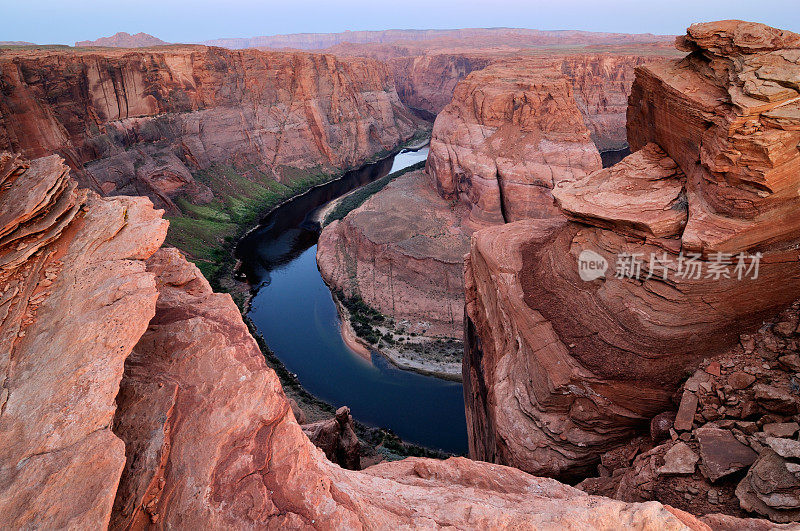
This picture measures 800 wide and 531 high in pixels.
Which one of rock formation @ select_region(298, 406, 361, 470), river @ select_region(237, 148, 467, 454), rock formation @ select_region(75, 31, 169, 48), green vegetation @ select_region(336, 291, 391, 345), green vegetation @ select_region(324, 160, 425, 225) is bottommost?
river @ select_region(237, 148, 467, 454)

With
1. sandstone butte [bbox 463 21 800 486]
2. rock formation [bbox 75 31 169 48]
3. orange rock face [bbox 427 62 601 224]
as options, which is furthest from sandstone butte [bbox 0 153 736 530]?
rock formation [bbox 75 31 169 48]

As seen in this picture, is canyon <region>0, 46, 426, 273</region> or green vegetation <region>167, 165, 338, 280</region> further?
green vegetation <region>167, 165, 338, 280</region>

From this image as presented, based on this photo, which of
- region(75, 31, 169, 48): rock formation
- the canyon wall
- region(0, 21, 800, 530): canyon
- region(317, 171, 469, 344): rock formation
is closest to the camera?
→ region(0, 21, 800, 530): canyon

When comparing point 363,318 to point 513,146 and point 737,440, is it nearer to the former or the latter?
point 513,146

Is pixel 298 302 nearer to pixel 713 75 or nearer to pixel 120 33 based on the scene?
pixel 713 75

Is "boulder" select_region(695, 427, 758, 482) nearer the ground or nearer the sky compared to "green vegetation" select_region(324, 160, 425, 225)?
nearer the sky

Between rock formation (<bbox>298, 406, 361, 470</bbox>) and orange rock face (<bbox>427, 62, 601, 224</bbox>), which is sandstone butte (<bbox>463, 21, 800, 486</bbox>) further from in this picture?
orange rock face (<bbox>427, 62, 601, 224</bbox>)
